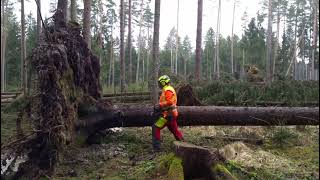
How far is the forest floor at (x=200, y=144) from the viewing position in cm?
806

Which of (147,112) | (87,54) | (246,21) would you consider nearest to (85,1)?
(87,54)

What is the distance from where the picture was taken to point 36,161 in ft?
26.7

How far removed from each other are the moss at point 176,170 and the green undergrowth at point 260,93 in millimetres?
6906

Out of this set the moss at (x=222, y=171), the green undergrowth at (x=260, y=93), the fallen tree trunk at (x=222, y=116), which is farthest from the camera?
the green undergrowth at (x=260, y=93)

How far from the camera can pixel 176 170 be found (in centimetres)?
698

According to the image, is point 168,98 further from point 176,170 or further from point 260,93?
point 260,93

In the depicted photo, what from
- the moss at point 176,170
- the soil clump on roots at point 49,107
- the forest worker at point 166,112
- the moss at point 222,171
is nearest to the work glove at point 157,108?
the forest worker at point 166,112

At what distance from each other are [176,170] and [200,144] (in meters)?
3.36

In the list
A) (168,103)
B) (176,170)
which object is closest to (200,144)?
(168,103)

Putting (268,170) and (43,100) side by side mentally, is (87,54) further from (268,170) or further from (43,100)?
(268,170)

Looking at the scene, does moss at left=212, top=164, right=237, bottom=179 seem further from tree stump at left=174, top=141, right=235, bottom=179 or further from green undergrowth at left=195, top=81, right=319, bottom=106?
green undergrowth at left=195, top=81, right=319, bottom=106

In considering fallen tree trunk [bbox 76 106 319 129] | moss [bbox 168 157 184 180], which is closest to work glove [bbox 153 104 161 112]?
fallen tree trunk [bbox 76 106 319 129]

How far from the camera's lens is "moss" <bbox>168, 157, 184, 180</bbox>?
22.6 ft

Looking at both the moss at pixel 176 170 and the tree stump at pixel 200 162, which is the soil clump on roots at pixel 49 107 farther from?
the tree stump at pixel 200 162
